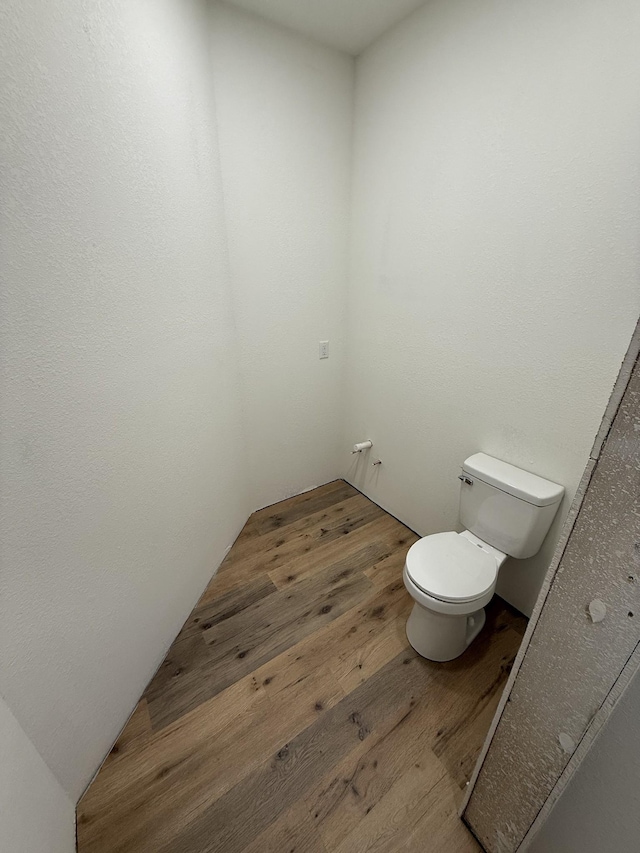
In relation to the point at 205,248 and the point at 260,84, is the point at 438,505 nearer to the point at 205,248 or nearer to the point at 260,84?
the point at 205,248

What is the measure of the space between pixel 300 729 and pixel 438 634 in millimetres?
617

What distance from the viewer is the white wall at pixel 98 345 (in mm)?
692

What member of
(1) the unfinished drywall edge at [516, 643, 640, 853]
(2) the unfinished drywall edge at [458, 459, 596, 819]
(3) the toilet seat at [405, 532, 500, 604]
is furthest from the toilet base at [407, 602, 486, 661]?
(1) the unfinished drywall edge at [516, 643, 640, 853]

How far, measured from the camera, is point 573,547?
1.77 ft

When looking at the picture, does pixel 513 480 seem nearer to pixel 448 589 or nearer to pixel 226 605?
pixel 448 589

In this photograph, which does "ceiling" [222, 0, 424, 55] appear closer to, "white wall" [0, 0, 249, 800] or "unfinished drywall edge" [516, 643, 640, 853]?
"white wall" [0, 0, 249, 800]

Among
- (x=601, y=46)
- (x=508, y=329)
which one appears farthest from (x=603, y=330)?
(x=601, y=46)

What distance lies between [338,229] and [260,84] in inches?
27.5

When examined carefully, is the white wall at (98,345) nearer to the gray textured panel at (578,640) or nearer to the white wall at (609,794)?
the gray textured panel at (578,640)

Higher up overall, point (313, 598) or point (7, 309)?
point (7, 309)

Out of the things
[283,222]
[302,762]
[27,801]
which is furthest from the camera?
[283,222]

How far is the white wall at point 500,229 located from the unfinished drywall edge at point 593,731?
0.88m

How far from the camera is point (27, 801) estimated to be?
2.39 ft

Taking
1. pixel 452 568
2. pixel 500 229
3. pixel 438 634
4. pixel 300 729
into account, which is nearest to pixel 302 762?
pixel 300 729
